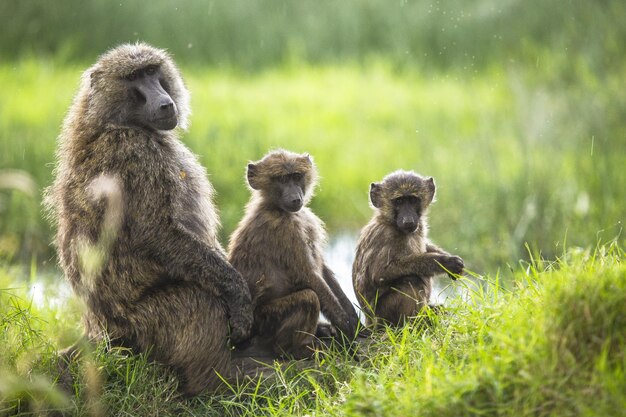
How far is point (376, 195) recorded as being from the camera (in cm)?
664

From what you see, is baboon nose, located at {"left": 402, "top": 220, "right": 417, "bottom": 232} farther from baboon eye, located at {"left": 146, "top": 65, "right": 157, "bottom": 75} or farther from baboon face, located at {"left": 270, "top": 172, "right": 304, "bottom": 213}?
baboon eye, located at {"left": 146, "top": 65, "right": 157, "bottom": 75}

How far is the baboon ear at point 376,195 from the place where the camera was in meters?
6.61

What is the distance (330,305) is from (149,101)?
5.42 ft

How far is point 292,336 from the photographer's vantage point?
20.1 ft

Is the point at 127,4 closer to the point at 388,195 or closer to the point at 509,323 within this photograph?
the point at 388,195

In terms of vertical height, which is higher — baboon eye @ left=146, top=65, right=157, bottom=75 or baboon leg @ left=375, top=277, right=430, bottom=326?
baboon eye @ left=146, top=65, right=157, bottom=75

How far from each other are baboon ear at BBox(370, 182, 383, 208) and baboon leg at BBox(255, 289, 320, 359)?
87cm

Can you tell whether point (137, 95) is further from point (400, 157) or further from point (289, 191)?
point (400, 157)

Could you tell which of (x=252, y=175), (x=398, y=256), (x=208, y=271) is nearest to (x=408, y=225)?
(x=398, y=256)

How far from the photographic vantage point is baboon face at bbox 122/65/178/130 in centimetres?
609

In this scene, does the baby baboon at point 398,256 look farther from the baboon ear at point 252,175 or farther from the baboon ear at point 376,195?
the baboon ear at point 252,175

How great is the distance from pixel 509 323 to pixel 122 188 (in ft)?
7.71

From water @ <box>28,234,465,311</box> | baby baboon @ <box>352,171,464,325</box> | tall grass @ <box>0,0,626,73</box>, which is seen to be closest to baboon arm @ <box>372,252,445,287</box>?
baby baboon @ <box>352,171,464,325</box>

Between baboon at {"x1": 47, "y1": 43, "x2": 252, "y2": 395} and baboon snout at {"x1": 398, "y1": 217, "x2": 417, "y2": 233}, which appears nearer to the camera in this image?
baboon at {"x1": 47, "y1": 43, "x2": 252, "y2": 395}
